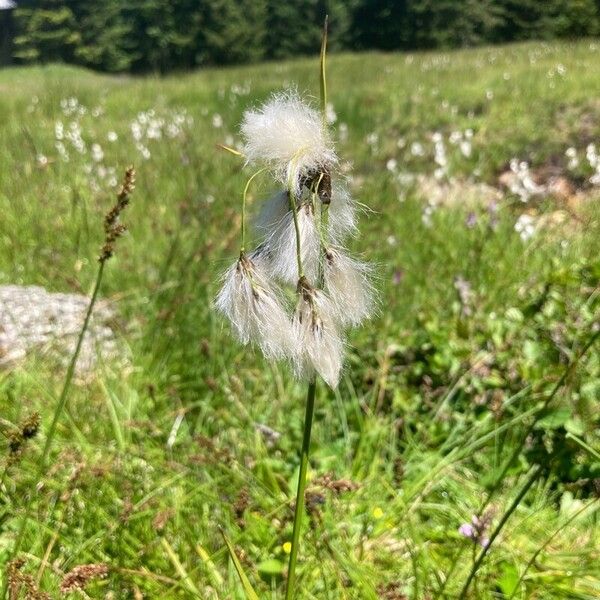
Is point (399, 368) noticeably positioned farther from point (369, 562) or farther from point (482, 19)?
point (482, 19)

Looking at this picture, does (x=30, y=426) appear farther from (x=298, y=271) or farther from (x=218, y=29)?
(x=218, y=29)

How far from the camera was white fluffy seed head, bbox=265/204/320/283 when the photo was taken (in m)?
0.78

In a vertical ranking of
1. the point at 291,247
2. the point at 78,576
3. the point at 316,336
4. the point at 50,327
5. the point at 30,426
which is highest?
the point at 291,247

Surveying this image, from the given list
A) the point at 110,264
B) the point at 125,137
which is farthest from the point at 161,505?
the point at 125,137

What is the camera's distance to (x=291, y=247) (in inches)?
31.3

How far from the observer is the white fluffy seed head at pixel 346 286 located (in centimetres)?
79

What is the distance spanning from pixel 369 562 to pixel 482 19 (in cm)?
4280

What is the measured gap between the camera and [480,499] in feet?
6.05

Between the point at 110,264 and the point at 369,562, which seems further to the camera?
the point at 110,264

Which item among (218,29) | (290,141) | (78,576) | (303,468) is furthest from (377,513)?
(218,29)

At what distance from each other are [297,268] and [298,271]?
0.04m

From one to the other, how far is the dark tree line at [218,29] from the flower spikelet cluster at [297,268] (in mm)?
43652

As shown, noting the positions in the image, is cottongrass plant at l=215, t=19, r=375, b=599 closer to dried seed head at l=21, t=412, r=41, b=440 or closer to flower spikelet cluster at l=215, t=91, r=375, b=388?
flower spikelet cluster at l=215, t=91, r=375, b=388

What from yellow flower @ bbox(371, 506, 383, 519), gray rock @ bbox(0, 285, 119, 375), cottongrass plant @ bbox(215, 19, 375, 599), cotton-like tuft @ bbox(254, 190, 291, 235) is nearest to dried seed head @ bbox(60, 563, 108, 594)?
cottongrass plant @ bbox(215, 19, 375, 599)
